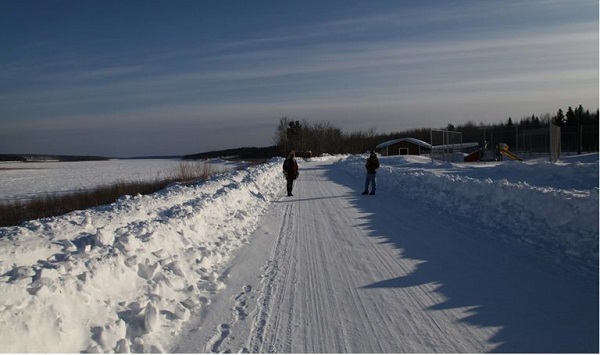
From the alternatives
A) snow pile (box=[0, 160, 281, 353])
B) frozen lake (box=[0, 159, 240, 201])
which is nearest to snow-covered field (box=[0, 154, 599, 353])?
snow pile (box=[0, 160, 281, 353])

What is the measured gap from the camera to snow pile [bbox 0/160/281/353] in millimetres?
4637

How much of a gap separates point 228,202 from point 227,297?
8463 mm

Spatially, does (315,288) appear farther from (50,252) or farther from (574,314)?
(50,252)

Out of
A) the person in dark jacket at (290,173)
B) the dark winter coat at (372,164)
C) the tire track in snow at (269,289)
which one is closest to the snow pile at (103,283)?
the tire track in snow at (269,289)

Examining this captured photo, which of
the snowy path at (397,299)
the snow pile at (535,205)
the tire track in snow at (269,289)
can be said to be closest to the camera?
the snowy path at (397,299)

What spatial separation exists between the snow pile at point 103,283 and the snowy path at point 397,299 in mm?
453

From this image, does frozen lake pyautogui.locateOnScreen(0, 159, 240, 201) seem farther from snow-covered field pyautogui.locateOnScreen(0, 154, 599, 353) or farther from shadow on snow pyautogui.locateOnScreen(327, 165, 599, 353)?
shadow on snow pyautogui.locateOnScreen(327, 165, 599, 353)

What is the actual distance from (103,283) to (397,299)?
3831mm

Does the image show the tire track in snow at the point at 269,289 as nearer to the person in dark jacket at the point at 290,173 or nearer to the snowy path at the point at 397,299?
the snowy path at the point at 397,299

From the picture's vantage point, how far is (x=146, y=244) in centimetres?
784

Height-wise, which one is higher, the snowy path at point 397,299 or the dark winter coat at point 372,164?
the dark winter coat at point 372,164

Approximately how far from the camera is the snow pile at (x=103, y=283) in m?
4.64

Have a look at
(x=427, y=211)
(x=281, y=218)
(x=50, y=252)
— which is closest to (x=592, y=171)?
(x=427, y=211)

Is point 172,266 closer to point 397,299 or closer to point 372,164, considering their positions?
point 397,299
